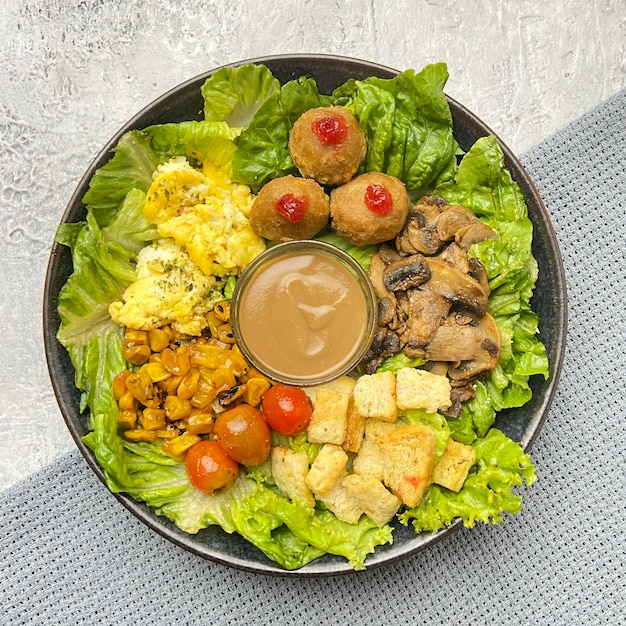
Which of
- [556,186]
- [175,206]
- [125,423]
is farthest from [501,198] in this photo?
[125,423]

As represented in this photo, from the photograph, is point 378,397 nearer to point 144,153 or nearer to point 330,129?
point 330,129

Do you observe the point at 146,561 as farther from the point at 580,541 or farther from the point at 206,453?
the point at 580,541

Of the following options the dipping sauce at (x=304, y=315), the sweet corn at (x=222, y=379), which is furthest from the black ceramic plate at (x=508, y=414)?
the dipping sauce at (x=304, y=315)

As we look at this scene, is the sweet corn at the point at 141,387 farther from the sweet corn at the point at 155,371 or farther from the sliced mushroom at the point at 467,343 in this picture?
the sliced mushroom at the point at 467,343

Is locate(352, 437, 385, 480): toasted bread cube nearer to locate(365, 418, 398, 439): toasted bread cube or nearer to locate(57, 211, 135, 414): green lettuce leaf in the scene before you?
locate(365, 418, 398, 439): toasted bread cube

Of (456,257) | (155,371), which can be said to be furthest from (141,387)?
(456,257)

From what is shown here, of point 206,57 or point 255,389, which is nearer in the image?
point 255,389
